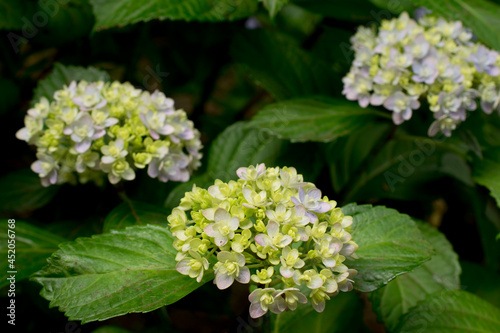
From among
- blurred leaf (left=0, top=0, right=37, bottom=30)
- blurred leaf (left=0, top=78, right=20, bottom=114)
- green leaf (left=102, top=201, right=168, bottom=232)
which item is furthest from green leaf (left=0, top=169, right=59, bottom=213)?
blurred leaf (left=0, top=0, right=37, bottom=30)

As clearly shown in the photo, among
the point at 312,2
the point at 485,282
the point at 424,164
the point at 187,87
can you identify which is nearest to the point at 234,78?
the point at 187,87

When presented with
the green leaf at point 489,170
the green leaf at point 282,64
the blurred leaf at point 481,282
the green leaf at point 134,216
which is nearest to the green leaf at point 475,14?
the green leaf at point 489,170

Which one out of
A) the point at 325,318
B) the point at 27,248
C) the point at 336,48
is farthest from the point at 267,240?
the point at 336,48

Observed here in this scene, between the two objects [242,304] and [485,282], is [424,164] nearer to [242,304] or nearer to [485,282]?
[485,282]

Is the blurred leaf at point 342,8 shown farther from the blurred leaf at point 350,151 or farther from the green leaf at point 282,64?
the blurred leaf at point 350,151
